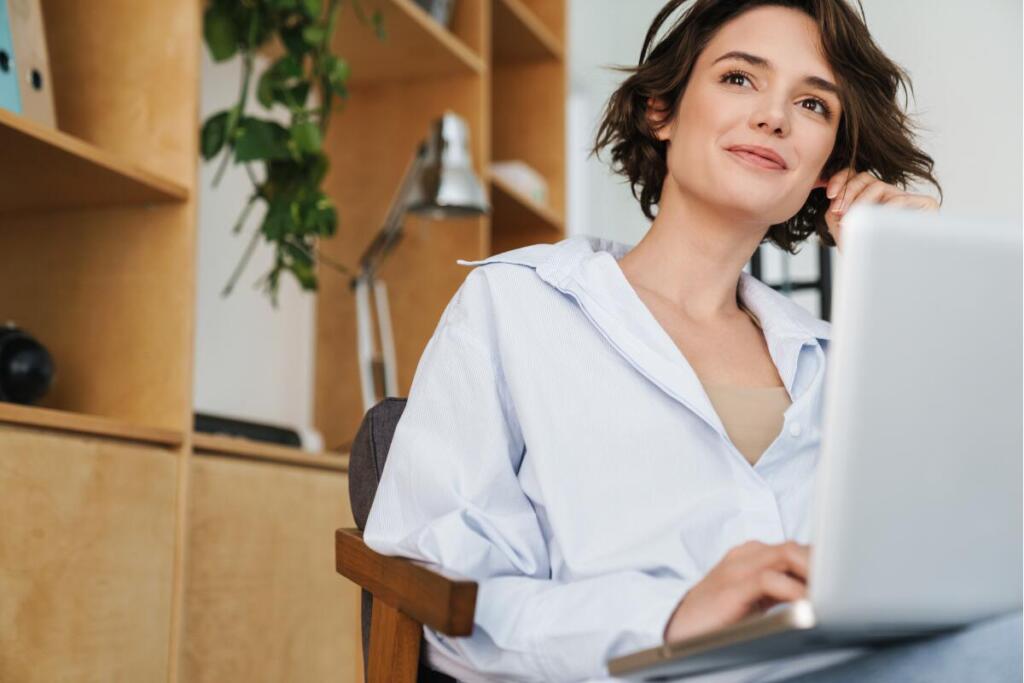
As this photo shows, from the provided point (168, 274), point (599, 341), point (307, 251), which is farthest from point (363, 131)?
point (599, 341)

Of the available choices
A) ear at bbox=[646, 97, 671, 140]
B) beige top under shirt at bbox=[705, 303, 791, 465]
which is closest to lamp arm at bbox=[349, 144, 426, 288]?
ear at bbox=[646, 97, 671, 140]

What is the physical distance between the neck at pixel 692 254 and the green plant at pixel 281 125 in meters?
0.95

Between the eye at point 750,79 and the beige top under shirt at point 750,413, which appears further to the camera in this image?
the eye at point 750,79

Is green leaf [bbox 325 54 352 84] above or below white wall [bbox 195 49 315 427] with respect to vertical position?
above

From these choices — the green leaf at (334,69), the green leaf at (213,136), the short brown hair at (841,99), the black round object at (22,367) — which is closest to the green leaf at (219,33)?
the green leaf at (213,136)

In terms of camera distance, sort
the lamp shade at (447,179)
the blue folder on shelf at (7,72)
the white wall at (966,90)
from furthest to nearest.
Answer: the lamp shade at (447,179) < the white wall at (966,90) < the blue folder on shelf at (7,72)

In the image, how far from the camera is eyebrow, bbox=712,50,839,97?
1497 millimetres

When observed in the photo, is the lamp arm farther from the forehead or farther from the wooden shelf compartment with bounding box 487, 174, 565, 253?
the forehead

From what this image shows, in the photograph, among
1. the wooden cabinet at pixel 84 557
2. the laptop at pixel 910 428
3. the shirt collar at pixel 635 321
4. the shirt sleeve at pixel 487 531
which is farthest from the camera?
the wooden cabinet at pixel 84 557

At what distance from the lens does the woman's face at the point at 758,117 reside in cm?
144

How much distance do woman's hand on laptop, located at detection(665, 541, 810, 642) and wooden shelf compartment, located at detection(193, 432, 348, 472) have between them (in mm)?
1213

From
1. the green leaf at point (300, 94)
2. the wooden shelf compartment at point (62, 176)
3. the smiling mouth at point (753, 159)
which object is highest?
the green leaf at point (300, 94)

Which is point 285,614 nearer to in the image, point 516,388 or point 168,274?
point 168,274

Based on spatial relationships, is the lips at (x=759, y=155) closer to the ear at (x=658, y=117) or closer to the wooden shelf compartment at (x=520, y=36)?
the ear at (x=658, y=117)
